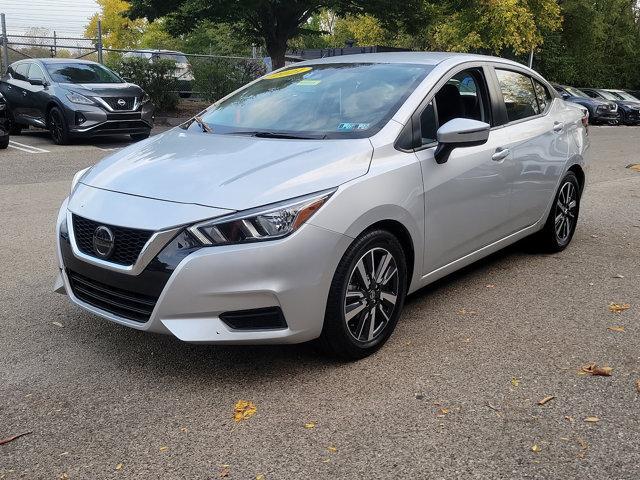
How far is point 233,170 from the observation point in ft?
11.1

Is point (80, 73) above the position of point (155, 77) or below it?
above

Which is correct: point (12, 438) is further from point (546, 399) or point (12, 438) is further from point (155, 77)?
point (155, 77)

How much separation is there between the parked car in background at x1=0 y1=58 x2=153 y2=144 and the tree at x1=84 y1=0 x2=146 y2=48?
3621 centimetres

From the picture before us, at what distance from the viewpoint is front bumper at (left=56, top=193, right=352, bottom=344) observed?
3053 millimetres

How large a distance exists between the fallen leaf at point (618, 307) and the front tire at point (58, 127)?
11.3 metres

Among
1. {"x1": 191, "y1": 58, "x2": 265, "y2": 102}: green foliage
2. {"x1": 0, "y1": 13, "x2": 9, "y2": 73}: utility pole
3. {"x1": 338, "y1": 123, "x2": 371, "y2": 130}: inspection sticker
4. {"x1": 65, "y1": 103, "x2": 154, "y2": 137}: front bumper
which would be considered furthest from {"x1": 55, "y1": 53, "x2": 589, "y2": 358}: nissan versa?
{"x1": 0, "y1": 13, "x2": 9, "y2": 73}: utility pole

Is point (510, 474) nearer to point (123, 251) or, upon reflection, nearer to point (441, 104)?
point (123, 251)

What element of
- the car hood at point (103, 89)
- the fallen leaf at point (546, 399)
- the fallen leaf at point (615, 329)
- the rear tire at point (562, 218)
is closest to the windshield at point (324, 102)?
the fallen leaf at point (546, 399)

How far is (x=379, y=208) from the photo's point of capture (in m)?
3.49

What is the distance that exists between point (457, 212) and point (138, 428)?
225cm

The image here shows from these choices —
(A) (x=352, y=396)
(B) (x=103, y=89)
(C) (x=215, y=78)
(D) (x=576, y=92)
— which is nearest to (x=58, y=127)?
(B) (x=103, y=89)

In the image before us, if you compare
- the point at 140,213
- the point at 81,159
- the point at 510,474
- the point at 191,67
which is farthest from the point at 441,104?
the point at 191,67

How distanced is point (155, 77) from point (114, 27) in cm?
3426

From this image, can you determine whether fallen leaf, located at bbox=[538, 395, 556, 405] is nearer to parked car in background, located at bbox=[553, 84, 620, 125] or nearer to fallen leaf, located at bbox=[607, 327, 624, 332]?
fallen leaf, located at bbox=[607, 327, 624, 332]
